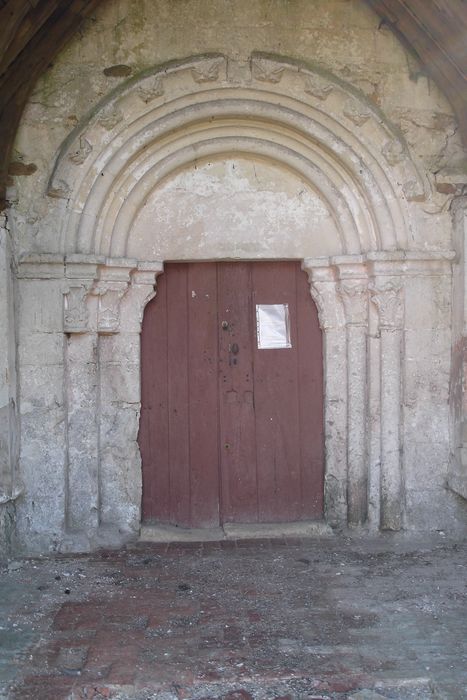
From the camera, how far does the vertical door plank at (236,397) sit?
5039mm

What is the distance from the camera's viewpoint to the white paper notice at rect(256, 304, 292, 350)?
504 cm

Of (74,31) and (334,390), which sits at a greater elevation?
(74,31)

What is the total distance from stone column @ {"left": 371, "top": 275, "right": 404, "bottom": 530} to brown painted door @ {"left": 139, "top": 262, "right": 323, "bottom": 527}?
47 cm

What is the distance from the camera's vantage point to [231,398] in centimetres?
506

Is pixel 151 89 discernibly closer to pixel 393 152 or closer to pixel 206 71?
pixel 206 71

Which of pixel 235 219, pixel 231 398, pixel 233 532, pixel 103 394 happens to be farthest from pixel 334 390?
pixel 103 394

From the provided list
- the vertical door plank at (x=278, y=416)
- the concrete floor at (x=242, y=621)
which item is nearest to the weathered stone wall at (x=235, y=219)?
the vertical door plank at (x=278, y=416)

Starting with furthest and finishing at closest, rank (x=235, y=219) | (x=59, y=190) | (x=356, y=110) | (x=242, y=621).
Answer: (x=235, y=219) < (x=356, y=110) < (x=59, y=190) < (x=242, y=621)

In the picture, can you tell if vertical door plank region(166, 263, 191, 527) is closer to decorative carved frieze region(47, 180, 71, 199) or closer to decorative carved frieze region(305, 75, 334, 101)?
decorative carved frieze region(47, 180, 71, 199)

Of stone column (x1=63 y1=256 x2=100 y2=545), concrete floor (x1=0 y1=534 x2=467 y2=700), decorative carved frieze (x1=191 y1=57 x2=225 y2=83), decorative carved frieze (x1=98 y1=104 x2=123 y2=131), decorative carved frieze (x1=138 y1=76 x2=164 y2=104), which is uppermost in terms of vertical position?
decorative carved frieze (x1=191 y1=57 x2=225 y2=83)

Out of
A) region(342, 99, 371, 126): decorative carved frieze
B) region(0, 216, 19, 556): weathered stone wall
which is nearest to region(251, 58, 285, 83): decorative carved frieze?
region(342, 99, 371, 126): decorative carved frieze

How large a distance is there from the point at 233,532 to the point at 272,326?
1467mm

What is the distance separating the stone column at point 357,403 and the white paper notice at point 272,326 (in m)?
0.43

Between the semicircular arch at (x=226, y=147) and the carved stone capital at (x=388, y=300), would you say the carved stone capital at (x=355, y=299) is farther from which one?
the semicircular arch at (x=226, y=147)
